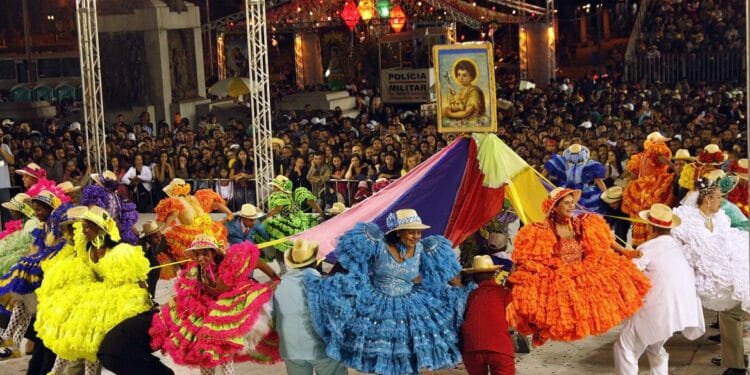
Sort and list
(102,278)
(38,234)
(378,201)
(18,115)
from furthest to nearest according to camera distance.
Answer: (18,115) < (378,201) < (38,234) < (102,278)

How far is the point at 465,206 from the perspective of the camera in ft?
33.7

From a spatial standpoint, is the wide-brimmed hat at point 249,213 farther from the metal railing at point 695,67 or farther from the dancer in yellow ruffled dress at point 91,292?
the metal railing at point 695,67

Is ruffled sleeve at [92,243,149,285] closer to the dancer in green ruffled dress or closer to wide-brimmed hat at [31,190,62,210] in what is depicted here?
wide-brimmed hat at [31,190,62,210]

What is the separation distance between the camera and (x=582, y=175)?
1247cm

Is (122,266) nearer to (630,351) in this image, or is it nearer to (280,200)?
(630,351)

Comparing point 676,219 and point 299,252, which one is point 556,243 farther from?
point 299,252

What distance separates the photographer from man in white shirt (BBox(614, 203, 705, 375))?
8438 mm

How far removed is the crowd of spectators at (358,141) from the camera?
17047mm


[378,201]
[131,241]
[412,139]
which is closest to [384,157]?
[412,139]

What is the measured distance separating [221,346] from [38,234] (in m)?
2.47

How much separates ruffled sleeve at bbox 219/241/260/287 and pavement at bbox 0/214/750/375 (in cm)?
209

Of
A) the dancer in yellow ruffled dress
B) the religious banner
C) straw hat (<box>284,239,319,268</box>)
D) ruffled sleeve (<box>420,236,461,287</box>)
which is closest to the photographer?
ruffled sleeve (<box>420,236,461,287</box>)

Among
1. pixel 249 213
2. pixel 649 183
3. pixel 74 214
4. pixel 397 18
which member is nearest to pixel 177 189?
pixel 249 213

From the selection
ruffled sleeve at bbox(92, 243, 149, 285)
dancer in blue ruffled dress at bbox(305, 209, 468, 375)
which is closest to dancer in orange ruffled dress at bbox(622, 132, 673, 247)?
dancer in blue ruffled dress at bbox(305, 209, 468, 375)
